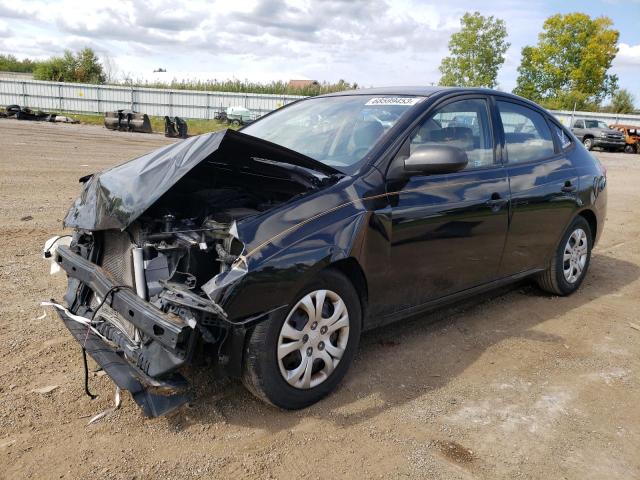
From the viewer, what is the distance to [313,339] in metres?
3.07

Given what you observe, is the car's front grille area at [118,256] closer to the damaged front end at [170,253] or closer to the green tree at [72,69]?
the damaged front end at [170,253]

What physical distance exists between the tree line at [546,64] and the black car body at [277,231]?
4124 cm

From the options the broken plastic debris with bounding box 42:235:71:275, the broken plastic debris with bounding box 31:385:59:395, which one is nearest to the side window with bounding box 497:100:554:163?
the broken plastic debris with bounding box 42:235:71:275

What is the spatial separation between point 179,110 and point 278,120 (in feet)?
109

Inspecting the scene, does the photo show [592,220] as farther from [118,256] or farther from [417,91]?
[118,256]

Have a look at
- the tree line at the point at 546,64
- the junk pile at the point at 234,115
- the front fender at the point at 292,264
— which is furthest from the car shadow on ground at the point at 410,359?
the tree line at the point at 546,64

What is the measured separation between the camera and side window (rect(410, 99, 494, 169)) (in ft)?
12.4

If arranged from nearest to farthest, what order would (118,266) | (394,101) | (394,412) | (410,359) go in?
1. (394,412)
2. (118,266)
3. (410,359)
4. (394,101)

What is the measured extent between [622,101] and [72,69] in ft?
164

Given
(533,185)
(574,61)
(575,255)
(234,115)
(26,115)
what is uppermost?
(574,61)

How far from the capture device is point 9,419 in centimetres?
290

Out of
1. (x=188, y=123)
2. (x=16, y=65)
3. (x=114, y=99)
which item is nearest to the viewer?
(x=188, y=123)

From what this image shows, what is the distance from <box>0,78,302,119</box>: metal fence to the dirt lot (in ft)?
106

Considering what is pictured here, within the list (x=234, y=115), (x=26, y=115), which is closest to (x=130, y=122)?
(x=26, y=115)
